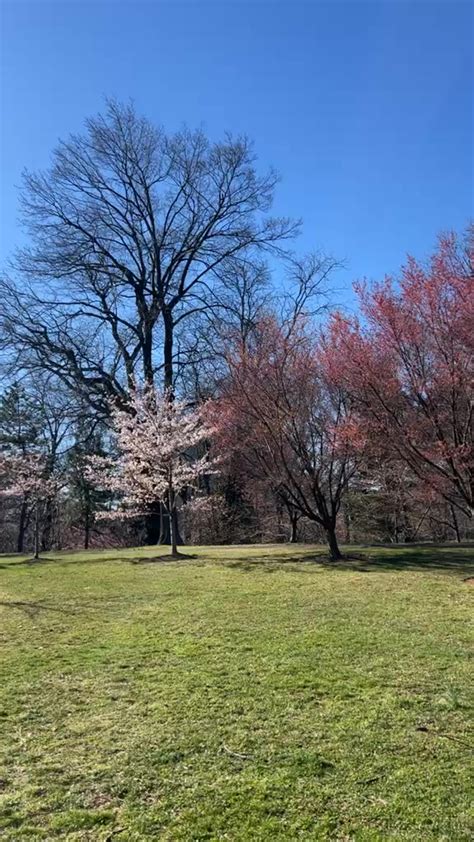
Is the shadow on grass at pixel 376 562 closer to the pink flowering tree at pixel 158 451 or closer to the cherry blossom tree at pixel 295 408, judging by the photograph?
Answer: the cherry blossom tree at pixel 295 408

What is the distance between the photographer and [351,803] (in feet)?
8.78

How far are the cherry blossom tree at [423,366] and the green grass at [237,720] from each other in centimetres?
263

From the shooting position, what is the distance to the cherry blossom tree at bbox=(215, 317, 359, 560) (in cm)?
1233

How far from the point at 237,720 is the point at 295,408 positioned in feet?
29.8

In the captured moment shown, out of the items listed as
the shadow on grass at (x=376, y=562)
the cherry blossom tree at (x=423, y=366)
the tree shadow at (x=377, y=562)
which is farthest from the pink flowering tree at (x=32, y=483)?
the cherry blossom tree at (x=423, y=366)

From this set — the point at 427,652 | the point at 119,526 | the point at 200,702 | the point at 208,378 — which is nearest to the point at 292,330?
the point at 427,652

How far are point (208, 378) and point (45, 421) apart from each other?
14.2 metres

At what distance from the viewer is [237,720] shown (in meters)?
3.75

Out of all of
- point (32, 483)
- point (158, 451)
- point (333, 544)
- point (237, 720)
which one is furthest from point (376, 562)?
point (32, 483)

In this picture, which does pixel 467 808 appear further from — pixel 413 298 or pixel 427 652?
pixel 413 298

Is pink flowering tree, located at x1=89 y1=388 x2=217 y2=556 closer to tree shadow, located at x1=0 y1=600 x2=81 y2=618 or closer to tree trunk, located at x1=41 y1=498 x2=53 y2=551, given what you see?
tree shadow, located at x1=0 y1=600 x2=81 y2=618

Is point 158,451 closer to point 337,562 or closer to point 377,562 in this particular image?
point 337,562

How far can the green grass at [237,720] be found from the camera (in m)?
2.60

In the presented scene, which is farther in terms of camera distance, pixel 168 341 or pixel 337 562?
pixel 168 341
